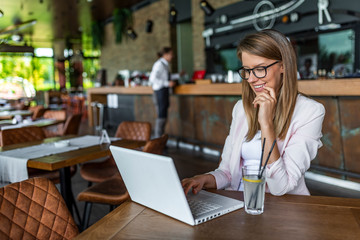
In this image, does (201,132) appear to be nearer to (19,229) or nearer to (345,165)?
(345,165)

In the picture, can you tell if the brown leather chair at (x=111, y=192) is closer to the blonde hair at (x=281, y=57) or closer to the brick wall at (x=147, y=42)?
the blonde hair at (x=281, y=57)

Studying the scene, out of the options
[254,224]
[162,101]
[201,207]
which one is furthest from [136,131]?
[162,101]

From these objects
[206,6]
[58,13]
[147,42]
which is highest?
[58,13]

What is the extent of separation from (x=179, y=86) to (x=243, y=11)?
236 cm

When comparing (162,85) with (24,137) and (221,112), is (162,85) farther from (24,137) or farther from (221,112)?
(24,137)

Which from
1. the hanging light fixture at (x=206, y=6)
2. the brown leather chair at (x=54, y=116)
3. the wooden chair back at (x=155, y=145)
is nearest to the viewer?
the wooden chair back at (x=155, y=145)

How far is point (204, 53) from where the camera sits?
8219 mm

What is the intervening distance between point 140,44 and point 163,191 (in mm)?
10131

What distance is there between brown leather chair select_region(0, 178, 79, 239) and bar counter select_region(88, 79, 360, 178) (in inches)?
48.5

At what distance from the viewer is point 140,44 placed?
35.3 feet

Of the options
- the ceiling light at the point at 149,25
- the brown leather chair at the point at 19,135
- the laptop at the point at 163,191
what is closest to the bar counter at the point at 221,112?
the laptop at the point at 163,191

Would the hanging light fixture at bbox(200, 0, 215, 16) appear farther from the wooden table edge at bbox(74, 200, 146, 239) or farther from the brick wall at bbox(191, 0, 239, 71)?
the wooden table edge at bbox(74, 200, 146, 239)

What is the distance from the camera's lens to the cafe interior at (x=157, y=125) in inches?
41.7

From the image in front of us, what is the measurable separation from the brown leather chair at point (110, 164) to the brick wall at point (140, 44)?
250 inches
